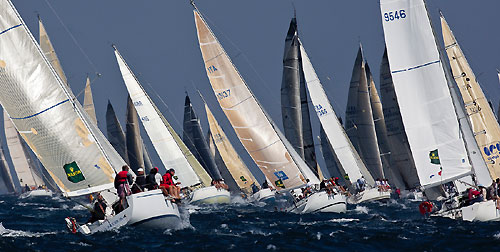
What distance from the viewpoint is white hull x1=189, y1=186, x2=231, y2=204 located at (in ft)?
121

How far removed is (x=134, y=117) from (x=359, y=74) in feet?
43.8

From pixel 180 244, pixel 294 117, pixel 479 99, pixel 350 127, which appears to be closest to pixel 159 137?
pixel 294 117

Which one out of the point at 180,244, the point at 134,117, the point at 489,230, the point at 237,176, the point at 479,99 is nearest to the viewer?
the point at 180,244

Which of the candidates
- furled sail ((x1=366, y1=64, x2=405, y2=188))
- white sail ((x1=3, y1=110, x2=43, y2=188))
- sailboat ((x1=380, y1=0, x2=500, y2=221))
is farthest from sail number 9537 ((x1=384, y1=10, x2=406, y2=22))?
white sail ((x1=3, y1=110, x2=43, y2=188))

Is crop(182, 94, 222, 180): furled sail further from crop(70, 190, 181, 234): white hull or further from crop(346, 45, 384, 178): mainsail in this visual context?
crop(70, 190, 181, 234): white hull

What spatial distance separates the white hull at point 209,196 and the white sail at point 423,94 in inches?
621

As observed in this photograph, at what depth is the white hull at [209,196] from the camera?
37.0 metres

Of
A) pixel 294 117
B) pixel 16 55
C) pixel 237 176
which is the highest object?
pixel 16 55

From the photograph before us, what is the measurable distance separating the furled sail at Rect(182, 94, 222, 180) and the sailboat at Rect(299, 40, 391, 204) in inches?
566

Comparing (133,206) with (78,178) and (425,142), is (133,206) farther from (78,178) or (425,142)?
(425,142)

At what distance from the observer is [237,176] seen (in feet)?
168

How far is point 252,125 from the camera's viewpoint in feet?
105

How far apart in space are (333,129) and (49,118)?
19.1 meters

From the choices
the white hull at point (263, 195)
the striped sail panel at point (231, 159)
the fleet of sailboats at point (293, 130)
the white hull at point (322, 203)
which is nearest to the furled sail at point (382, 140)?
the fleet of sailboats at point (293, 130)
